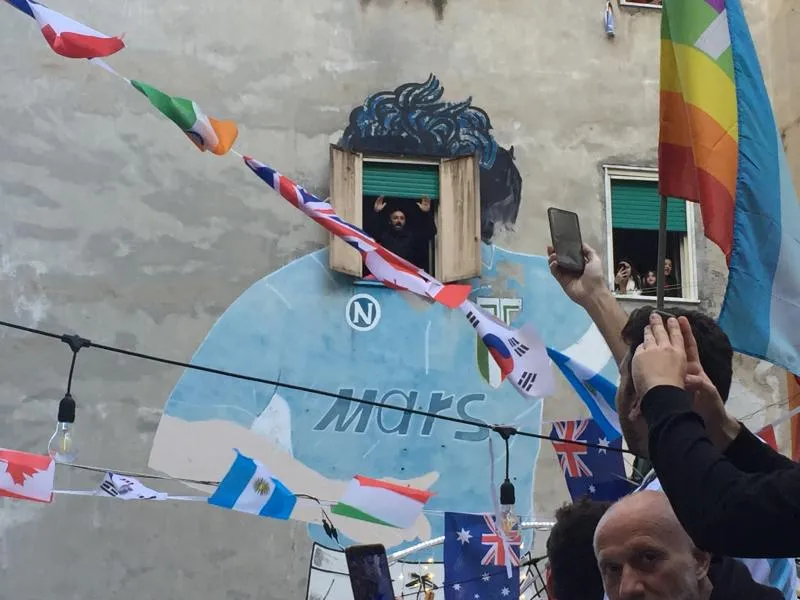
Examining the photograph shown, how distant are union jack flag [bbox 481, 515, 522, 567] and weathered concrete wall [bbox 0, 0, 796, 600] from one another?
8.44ft

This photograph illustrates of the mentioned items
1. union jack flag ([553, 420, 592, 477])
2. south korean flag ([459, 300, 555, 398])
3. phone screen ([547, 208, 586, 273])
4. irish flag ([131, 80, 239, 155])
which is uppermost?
irish flag ([131, 80, 239, 155])

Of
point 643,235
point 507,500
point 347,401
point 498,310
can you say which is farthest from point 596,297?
point 643,235

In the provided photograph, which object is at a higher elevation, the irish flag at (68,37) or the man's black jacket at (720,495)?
the irish flag at (68,37)

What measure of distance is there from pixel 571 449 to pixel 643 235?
14.2 feet

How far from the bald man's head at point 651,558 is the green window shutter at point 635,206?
8.67 metres

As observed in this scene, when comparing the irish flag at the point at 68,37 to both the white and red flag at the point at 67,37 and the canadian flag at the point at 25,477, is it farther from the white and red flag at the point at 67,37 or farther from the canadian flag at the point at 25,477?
the canadian flag at the point at 25,477

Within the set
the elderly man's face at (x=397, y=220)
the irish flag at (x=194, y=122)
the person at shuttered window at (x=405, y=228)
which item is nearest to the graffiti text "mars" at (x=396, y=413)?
the person at shuttered window at (x=405, y=228)

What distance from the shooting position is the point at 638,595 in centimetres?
224

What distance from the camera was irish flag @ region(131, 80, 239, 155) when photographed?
576cm

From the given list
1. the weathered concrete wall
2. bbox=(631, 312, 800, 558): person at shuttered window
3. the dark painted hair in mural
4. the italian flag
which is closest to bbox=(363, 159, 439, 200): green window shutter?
the dark painted hair in mural

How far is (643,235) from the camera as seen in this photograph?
11.0m

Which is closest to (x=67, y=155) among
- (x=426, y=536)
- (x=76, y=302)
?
(x=76, y=302)

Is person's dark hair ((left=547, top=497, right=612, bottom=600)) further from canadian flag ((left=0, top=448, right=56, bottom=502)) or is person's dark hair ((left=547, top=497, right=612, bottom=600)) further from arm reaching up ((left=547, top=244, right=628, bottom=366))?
canadian flag ((left=0, top=448, right=56, bottom=502))

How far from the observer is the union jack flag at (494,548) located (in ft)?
23.3
